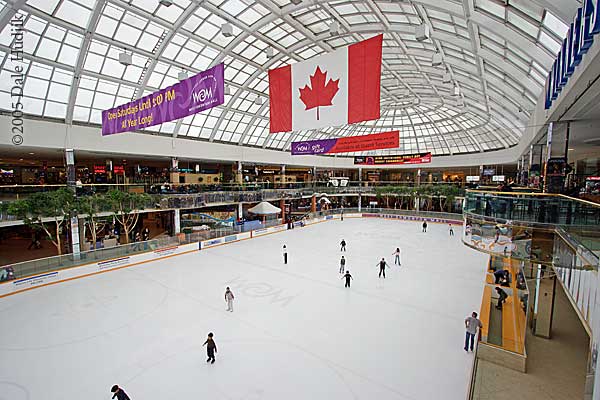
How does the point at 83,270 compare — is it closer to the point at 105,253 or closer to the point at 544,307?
the point at 105,253

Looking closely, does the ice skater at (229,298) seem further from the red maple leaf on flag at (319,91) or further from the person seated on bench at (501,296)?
the person seated on bench at (501,296)

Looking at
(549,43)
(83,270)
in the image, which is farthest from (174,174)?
(549,43)

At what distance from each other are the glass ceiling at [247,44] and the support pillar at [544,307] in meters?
9.23

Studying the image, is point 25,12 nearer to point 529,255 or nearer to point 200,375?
point 200,375

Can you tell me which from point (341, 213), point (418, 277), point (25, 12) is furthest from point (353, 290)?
point (341, 213)

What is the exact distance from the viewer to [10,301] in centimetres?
1321

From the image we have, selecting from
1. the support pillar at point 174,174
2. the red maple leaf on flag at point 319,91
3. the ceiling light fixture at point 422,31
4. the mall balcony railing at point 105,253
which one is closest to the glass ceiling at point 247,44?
the ceiling light fixture at point 422,31

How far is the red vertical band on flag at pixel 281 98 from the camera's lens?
33.4ft

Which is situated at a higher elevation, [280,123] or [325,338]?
[280,123]

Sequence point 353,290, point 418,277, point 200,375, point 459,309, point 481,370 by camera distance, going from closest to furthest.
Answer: point 200,375 → point 481,370 → point 459,309 → point 353,290 → point 418,277

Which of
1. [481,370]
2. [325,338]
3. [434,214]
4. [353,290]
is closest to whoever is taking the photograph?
[481,370]

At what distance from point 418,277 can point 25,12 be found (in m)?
25.0

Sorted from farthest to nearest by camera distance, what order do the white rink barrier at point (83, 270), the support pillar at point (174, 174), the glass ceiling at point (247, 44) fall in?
the support pillar at point (174, 174), the white rink barrier at point (83, 270), the glass ceiling at point (247, 44)

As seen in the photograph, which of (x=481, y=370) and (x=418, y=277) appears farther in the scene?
(x=418, y=277)
